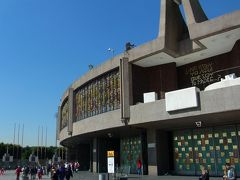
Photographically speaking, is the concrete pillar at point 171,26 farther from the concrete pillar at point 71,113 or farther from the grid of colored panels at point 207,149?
the concrete pillar at point 71,113

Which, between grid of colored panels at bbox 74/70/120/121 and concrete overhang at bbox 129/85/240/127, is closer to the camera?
concrete overhang at bbox 129/85/240/127

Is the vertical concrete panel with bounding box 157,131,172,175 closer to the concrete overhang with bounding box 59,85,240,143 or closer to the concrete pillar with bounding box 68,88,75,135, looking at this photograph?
the concrete overhang with bounding box 59,85,240,143

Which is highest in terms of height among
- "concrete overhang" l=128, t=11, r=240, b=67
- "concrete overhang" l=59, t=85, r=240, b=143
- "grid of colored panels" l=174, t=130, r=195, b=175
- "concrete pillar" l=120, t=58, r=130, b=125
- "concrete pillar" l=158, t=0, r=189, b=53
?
"concrete pillar" l=158, t=0, r=189, b=53

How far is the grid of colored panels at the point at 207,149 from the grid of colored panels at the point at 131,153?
5.11 meters

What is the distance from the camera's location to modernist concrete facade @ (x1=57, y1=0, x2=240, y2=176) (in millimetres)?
22906

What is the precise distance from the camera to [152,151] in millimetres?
28688

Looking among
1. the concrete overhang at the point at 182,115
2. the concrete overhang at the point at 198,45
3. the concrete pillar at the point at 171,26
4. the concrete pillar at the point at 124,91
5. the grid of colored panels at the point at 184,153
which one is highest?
the concrete pillar at the point at 171,26

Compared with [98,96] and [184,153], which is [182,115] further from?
[98,96]

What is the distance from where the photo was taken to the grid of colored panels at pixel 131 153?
33506mm

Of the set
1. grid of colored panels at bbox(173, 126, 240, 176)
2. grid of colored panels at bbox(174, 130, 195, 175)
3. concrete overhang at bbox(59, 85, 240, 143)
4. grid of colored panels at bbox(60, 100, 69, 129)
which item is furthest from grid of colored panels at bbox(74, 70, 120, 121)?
grid of colored panels at bbox(173, 126, 240, 176)

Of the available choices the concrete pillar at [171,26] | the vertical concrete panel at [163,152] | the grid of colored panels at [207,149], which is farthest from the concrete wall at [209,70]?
the vertical concrete panel at [163,152]

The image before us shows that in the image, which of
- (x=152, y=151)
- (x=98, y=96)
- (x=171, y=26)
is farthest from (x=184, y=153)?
(x=171, y=26)

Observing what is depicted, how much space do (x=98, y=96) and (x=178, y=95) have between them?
457 inches

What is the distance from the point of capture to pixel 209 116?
Result: 22969mm
